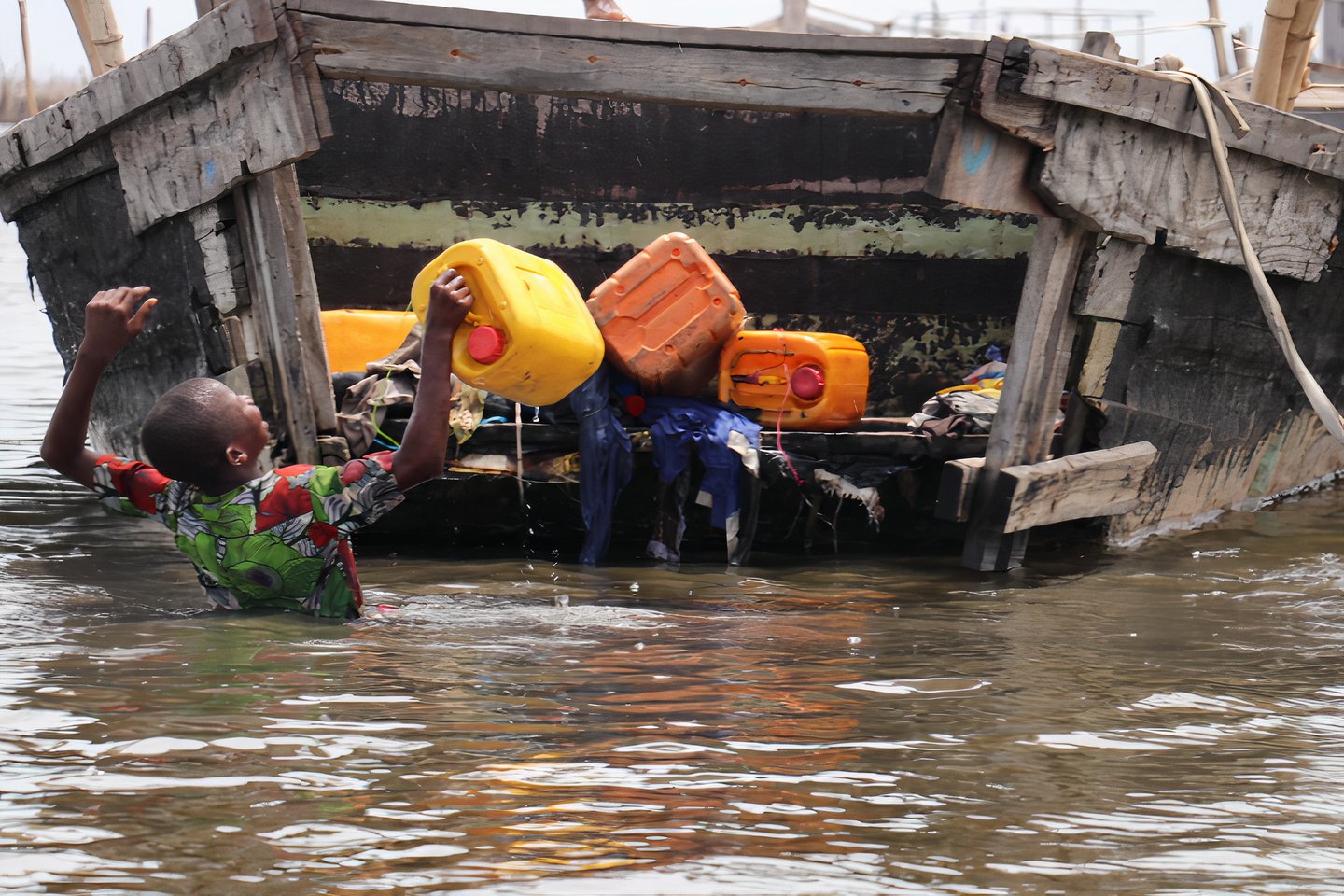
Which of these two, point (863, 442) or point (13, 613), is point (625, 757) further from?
point (863, 442)

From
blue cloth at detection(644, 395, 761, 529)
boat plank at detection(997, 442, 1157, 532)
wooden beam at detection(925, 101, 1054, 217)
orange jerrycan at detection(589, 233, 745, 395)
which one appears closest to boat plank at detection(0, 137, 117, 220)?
orange jerrycan at detection(589, 233, 745, 395)

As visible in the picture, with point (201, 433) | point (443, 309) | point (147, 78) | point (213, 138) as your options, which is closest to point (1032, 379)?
point (443, 309)

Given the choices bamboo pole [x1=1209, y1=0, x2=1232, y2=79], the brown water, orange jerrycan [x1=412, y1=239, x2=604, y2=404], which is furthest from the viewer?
bamboo pole [x1=1209, y1=0, x2=1232, y2=79]

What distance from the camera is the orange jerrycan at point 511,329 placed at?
477 cm

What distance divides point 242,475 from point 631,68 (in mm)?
2041

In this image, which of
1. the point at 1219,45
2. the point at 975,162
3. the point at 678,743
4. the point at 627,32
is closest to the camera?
the point at 678,743

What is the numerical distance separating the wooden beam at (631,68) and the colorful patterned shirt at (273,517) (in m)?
1.56

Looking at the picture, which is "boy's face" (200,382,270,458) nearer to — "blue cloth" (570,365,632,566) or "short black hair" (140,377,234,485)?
"short black hair" (140,377,234,485)

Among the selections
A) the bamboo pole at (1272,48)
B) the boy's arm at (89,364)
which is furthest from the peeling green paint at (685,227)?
the boy's arm at (89,364)

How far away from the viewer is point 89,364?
3.75m

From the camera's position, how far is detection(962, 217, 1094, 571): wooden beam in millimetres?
5238

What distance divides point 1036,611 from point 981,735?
5.94 ft

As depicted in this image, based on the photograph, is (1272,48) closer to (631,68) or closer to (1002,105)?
(1002,105)

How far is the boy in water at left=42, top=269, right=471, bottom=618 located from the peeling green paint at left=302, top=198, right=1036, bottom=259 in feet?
13.8
